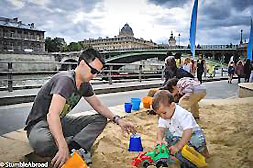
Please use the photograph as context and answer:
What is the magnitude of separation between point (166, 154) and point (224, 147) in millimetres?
799

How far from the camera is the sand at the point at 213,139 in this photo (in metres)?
1.77

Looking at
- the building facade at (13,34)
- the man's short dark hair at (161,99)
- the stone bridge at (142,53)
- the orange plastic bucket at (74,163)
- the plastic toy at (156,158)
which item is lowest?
the plastic toy at (156,158)

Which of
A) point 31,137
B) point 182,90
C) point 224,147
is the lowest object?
point 224,147

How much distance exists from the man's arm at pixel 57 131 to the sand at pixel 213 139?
46 centimetres

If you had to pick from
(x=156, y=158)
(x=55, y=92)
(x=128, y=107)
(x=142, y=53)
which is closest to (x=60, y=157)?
(x=55, y=92)

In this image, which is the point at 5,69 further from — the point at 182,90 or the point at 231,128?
the point at 231,128

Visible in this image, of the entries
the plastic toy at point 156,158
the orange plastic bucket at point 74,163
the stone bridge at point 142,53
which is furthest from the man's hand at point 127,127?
the stone bridge at point 142,53

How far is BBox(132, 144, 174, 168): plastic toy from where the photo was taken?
156cm

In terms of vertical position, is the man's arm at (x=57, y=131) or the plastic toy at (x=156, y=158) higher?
the man's arm at (x=57, y=131)

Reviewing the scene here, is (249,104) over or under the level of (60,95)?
under

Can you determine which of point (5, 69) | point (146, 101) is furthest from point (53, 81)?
point (5, 69)

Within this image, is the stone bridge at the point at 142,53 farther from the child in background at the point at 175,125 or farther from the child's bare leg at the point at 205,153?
the child's bare leg at the point at 205,153

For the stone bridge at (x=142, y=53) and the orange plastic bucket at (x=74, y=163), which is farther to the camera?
the stone bridge at (x=142, y=53)

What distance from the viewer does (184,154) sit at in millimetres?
1604
